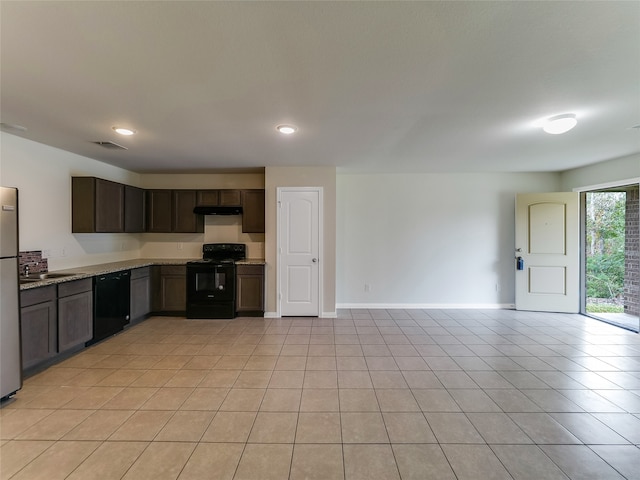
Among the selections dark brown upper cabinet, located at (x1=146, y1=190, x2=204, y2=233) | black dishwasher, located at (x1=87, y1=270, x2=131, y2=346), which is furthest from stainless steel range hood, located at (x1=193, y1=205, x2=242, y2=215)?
black dishwasher, located at (x1=87, y1=270, x2=131, y2=346)

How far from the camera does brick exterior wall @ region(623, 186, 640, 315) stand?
176 inches

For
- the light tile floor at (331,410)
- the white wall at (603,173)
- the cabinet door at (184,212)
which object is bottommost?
the light tile floor at (331,410)

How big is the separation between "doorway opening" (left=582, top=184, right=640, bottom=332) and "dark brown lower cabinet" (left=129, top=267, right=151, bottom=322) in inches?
285

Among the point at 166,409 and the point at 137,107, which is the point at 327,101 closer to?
the point at 137,107

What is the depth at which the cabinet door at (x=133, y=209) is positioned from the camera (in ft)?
15.6

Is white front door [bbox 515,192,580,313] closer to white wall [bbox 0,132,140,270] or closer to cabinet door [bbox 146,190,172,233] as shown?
cabinet door [bbox 146,190,172,233]

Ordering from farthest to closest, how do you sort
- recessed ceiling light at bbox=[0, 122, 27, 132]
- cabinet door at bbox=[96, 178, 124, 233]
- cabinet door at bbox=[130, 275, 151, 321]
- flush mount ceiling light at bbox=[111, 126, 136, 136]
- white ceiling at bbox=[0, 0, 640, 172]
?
cabinet door at bbox=[130, 275, 151, 321] < cabinet door at bbox=[96, 178, 124, 233] < flush mount ceiling light at bbox=[111, 126, 136, 136] < recessed ceiling light at bbox=[0, 122, 27, 132] < white ceiling at bbox=[0, 0, 640, 172]

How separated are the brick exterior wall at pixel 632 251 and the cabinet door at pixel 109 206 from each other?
25.4ft

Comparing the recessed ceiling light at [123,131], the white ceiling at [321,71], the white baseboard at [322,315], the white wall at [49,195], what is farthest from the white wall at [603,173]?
the white wall at [49,195]

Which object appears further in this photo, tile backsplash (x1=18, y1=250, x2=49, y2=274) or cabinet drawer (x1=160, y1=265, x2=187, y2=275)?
cabinet drawer (x1=160, y1=265, x2=187, y2=275)

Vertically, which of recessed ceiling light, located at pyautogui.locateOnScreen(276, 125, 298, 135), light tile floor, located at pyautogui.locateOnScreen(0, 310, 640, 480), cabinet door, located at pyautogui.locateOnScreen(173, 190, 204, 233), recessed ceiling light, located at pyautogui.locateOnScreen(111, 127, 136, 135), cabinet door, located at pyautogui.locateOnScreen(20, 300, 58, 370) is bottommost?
light tile floor, located at pyautogui.locateOnScreen(0, 310, 640, 480)

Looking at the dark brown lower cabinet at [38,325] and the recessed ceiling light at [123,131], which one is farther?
the recessed ceiling light at [123,131]

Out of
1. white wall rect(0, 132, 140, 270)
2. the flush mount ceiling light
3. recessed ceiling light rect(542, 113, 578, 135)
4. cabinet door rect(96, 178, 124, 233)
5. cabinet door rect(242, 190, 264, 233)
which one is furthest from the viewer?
cabinet door rect(242, 190, 264, 233)

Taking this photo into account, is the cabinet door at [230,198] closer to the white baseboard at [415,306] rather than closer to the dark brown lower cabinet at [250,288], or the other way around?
the dark brown lower cabinet at [250,288]
